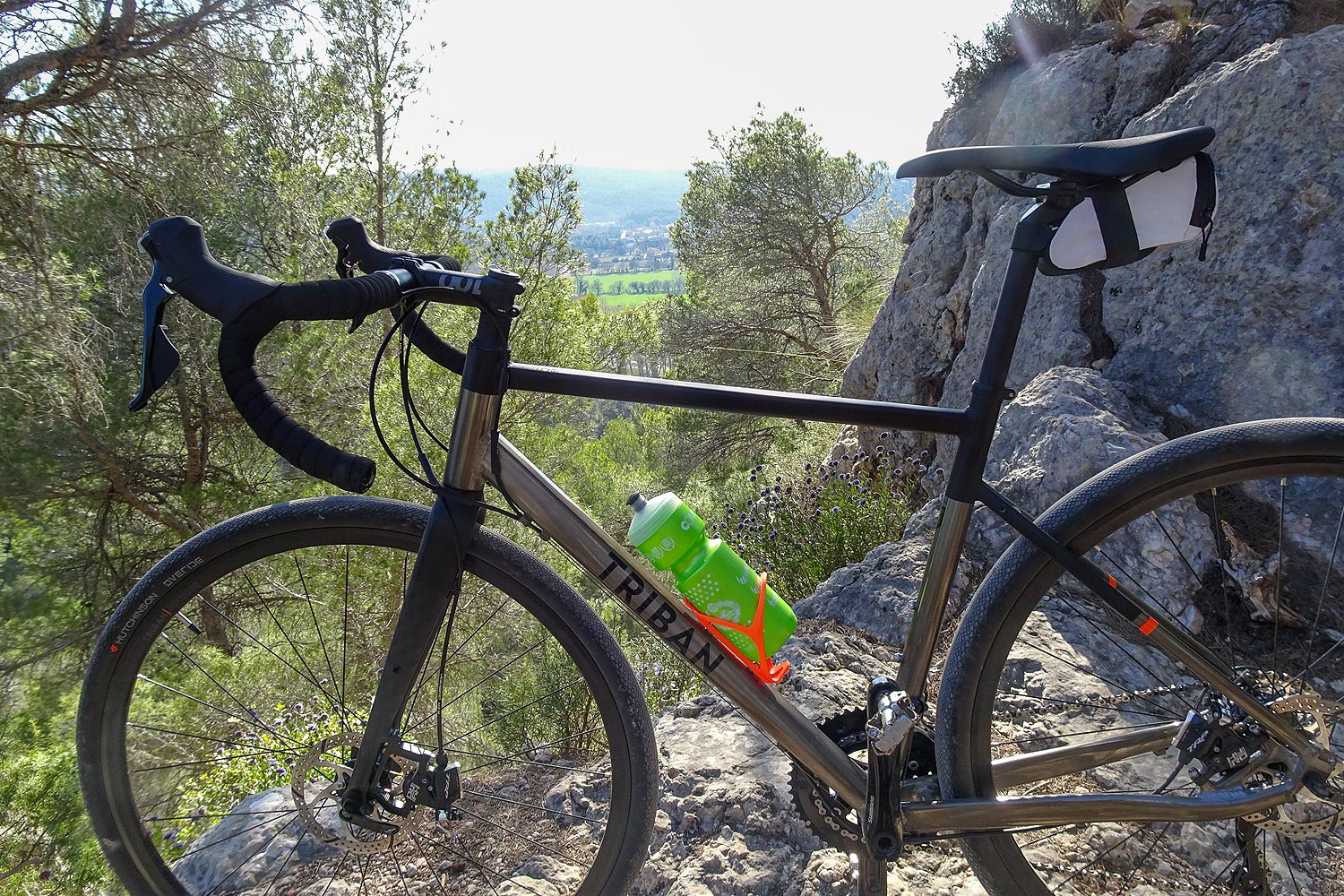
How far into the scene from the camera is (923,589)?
157 cm

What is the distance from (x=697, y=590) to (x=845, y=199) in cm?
1597

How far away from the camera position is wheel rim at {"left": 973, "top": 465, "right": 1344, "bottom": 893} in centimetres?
176

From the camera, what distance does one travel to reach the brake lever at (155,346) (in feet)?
3.84

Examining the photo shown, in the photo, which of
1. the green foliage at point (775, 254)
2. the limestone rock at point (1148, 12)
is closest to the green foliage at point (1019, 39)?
the limestone rock at point (1148, 12)

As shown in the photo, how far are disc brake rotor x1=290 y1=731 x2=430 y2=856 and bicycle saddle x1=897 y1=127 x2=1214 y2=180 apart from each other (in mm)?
1671

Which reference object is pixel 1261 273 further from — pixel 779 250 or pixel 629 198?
pixel 629 198

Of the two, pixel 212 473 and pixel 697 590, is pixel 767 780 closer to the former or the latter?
pixel 697 590

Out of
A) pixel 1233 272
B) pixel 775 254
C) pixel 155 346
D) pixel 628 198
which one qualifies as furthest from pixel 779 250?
pixel 628 198

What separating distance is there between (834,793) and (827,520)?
251 centimetres

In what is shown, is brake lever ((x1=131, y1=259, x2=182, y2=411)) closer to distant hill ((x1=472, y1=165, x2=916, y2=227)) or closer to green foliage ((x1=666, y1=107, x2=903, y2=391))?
green foliage ((x1=666, y1=107, x2=903, y2=391))

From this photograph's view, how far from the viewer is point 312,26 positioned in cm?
744

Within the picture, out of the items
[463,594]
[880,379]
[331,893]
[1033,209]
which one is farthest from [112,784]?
[880,379]

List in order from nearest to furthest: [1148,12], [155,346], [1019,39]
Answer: [155,346] < [1148,12] < [1019,39]

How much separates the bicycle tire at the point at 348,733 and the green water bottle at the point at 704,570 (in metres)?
0.19
